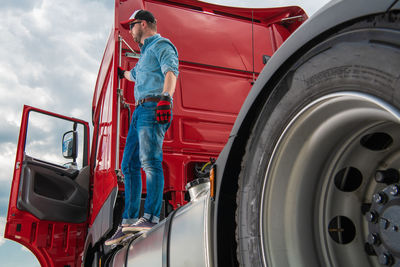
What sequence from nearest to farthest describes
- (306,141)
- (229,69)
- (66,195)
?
(306,141) < (229,69) < (66,195)

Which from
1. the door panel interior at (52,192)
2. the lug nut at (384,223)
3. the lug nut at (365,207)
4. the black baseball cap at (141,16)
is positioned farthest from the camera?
the door panel interior at (52,192)

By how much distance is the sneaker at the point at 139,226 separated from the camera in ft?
7.32

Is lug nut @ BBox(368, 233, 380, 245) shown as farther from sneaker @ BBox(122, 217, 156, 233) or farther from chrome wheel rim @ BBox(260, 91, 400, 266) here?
sneaker @ BBox(122, 217, 156, 233)

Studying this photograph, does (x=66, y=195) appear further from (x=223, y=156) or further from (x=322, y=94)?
(x=322, y=94)

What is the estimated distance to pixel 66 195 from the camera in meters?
3.67

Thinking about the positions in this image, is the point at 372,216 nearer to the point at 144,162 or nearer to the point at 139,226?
the point at 139,226

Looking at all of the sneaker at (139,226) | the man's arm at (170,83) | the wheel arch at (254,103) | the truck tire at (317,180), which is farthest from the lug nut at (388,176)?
the man's arm at (170,83)

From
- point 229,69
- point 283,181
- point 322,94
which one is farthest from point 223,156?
point 229,69

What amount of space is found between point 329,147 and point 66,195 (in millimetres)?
3180

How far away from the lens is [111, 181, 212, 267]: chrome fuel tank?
1.23 meters

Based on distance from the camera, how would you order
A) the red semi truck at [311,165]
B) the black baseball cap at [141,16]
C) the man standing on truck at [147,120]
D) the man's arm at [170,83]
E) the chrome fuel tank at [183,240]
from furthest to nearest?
the black baseball cap at [141,16] → the man's arm at [170,83] → the man standing on truck at [147,120] → the chrome fuel tank at [183,240] → the red semi truck at [311,165]

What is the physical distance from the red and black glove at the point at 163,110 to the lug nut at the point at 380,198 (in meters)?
1.67

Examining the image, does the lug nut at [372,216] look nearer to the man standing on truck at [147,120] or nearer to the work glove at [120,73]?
the man standing on truck at [147,120]

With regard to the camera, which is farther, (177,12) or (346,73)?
(177,12)
